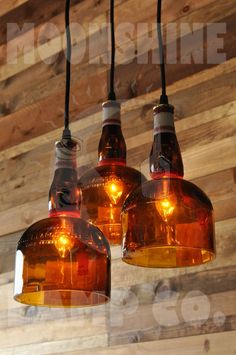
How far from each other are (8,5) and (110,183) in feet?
5.90

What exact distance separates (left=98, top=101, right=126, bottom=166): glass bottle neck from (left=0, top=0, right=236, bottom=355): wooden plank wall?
60 centimetres

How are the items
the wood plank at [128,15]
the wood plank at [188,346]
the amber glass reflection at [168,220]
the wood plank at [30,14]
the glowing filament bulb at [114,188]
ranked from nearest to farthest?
the amber glass reflection at [168,220] < the glowing filament bulb at [114,188] < the wood plank at [188,346] < the wood plank at [128,15] < the wood plank at [30,14]

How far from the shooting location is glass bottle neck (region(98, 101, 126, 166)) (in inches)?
48.6

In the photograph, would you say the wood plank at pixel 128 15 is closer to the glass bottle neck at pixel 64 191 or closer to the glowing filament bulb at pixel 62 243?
the glass bottle neck at pixel 64 191

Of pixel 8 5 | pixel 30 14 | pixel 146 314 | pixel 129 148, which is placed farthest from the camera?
pixel 8 5

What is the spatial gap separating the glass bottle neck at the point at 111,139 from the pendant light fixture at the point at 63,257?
5.0 inches

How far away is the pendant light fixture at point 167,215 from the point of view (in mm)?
1023

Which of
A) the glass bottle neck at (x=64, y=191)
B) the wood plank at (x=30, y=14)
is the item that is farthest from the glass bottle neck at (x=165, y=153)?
the wood plank at (x=30, y=14)

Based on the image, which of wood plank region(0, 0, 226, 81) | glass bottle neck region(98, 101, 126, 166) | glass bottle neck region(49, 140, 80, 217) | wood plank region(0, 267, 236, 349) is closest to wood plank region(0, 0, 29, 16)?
wood plank region(0, 0, 226, 81)

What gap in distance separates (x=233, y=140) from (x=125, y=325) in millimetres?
620

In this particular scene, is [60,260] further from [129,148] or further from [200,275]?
[129,148]

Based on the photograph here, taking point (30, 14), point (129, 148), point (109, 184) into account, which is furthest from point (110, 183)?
point (30, 14)

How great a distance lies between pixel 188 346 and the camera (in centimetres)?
173

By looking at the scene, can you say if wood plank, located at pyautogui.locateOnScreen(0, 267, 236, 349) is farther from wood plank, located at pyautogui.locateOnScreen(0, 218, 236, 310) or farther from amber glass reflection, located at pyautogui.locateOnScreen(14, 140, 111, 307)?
amber glass reflection, located at pyautogui.locateOnScreen(14, 140, 111, 307)
